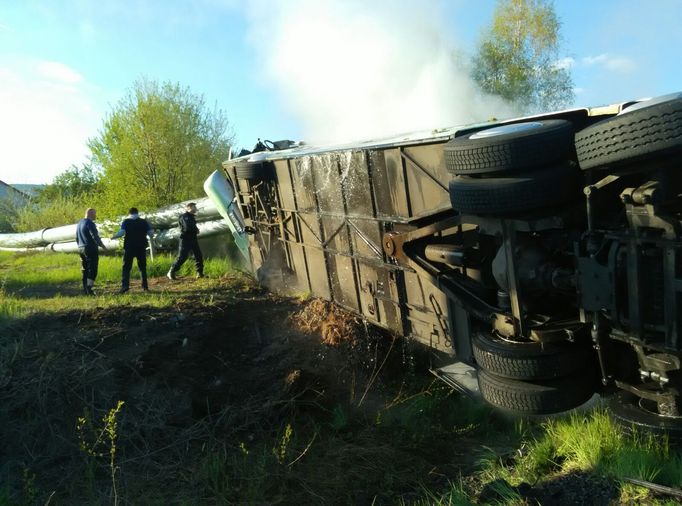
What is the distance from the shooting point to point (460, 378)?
19.9 ft

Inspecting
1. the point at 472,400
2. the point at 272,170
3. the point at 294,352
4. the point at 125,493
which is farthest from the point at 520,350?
the point at 272,170

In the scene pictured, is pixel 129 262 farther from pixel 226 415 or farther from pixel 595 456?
pixel 595 456

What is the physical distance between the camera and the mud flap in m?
5.78

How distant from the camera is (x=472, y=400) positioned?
5.88m

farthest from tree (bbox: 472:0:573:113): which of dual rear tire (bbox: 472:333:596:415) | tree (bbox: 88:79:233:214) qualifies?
dual rear tire (bbox: 472:333:596:415)

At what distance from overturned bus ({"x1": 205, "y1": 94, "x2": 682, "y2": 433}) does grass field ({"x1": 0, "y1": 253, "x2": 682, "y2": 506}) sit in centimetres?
49

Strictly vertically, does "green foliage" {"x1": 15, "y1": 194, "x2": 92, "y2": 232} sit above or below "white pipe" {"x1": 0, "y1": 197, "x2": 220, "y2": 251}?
above

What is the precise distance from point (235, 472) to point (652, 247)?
137 inches

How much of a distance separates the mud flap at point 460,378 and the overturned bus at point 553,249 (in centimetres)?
76

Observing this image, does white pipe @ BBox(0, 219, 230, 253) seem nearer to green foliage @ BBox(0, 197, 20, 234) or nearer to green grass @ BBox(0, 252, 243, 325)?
green grass @ BBox(0, 252, 243, 325)

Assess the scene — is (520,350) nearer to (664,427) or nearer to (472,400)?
(664,427)

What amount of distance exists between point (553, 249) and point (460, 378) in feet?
9.07

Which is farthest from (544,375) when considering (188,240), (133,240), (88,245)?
(188,240)

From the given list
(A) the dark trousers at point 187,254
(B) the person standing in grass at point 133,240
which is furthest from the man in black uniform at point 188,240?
(B) the person standing in grass at point 133,240
